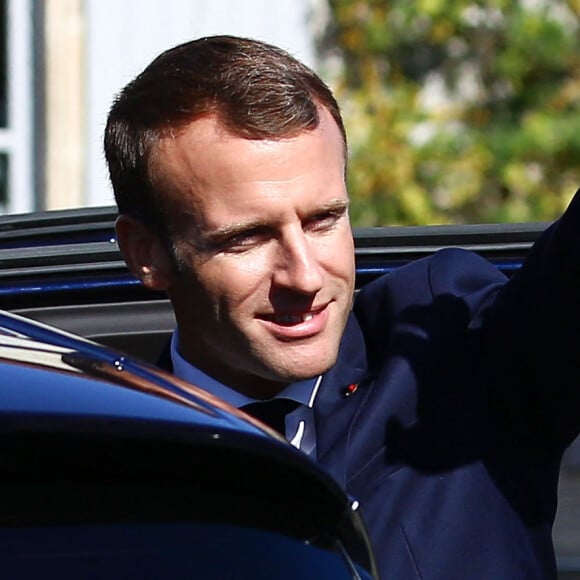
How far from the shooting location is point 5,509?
4.43 ft

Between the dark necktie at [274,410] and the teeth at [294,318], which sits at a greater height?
the teeth at [294,318]

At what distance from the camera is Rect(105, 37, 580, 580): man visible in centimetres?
218

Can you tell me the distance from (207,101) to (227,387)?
1.39ft

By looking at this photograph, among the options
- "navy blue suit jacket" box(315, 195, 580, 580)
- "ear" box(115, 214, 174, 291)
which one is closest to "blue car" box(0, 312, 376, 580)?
"navy blue suit jacket" box(315, 195, 580, 580)

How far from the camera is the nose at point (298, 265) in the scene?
219 cm

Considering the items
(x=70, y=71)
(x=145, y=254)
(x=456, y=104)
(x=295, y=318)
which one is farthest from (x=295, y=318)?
(x=456, y=104)

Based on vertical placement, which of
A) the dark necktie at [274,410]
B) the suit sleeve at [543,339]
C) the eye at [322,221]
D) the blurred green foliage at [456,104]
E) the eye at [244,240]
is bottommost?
the blurred green foliage at [456,104]

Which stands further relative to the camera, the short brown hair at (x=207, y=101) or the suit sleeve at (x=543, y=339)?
the short brown hair at (x=207, y=101)

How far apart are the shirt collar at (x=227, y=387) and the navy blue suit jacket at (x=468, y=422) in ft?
Result: 0.11

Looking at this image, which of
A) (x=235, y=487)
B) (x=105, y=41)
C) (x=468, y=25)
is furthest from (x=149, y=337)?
(x=468, y=25)

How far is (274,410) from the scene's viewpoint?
2336 millimetres

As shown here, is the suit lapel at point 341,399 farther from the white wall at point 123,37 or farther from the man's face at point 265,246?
the white wall at point 123,37

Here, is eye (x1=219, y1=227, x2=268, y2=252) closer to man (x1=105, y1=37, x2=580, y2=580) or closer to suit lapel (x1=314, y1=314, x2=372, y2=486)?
man (x1=105, y1=37, x2=580, y2=580)

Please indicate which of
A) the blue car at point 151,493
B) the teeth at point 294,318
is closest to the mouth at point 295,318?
the teeth at point 294,318
